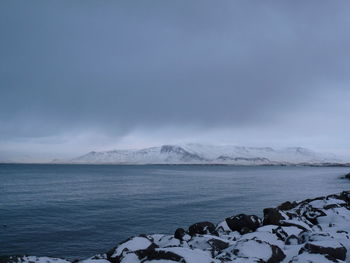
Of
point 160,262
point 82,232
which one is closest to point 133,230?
point 82,232

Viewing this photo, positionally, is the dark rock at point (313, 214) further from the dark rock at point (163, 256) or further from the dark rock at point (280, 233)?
the dark rock at point (163, 256)

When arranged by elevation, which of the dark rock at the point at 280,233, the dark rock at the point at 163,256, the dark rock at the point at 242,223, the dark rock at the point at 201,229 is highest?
the dark rock at the point at 163,256

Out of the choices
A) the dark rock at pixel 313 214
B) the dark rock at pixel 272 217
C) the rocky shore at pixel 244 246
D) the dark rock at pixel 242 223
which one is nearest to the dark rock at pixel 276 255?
the rocky shore at pixel 244 246

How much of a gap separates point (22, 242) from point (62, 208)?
661 inches

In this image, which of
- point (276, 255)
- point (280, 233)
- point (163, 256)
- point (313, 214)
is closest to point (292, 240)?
point (280, 233)

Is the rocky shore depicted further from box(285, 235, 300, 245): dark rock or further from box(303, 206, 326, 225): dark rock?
box(303, 206, 326, 225): dark rock

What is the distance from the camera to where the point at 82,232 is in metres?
27.1

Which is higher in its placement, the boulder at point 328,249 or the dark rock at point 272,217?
the boulder at point 328,249

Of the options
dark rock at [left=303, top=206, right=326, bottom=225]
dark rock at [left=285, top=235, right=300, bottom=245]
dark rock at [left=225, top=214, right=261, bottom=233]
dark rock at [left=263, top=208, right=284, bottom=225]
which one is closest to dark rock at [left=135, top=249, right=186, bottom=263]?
dark rock at [left=285, top=235, right=300, bottom=245]

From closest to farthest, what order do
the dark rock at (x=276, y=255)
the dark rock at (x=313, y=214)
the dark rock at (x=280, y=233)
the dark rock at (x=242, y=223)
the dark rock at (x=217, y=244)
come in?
the dark rock at (x=276, y=255)
the dark rock at (x=217, y=244)
the dark rock at (x=280, y=233)
the dark rock at (x=242, y=223)
the dark rock at (x=313, y=214)

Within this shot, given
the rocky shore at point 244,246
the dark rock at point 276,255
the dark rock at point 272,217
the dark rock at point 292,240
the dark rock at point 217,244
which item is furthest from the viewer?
the dark rock at point 272,217

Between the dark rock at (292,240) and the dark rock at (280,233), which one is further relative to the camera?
the dark rock at (280,233)

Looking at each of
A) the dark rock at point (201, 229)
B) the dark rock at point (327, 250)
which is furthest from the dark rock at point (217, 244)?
the dark rock at point (201, 229)

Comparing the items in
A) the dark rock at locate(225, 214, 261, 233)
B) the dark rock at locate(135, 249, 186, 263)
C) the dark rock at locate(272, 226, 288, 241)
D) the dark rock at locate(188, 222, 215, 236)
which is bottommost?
the dark rock at locate(188, 222, 215, 236)
